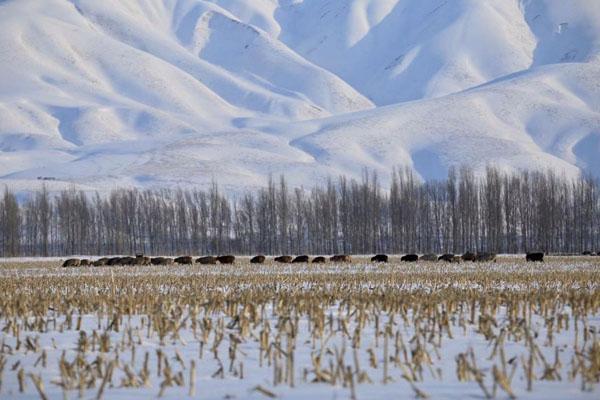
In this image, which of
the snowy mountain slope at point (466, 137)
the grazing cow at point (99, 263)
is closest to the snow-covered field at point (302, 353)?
the grazing cow at point (99, 263)

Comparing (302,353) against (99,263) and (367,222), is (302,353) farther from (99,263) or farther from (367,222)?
(367,222)

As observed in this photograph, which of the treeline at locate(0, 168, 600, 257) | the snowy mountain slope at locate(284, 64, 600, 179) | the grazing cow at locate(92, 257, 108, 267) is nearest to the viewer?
the grazing cow at locate(92, 257, 108, 267)

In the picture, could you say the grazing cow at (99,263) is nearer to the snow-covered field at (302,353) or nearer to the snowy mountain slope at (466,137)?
the snow-covered field at (302,353)

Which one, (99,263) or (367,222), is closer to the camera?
(99,263)

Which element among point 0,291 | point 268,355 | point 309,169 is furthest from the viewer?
point 309,169

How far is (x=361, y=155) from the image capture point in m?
173

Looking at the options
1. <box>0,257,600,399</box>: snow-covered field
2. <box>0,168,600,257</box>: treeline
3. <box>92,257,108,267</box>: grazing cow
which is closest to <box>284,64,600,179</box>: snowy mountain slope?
<box>0,168,600,257</box>: treeline

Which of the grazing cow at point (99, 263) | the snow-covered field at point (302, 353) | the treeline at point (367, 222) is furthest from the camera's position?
the treeline at point (367, 222)

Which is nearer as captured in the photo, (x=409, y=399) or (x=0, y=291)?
(x=409, y=399)

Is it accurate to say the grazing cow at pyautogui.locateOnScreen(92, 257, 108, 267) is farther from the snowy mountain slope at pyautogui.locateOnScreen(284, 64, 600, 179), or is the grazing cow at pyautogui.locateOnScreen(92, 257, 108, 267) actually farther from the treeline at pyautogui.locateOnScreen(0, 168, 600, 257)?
the snowy mountain slope at pyautogui.locateOnScreen(284, 64, 600, 179)

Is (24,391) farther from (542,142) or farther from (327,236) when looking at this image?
(542,142)

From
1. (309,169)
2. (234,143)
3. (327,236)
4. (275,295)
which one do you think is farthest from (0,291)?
(234,143)

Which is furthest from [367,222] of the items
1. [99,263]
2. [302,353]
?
[302,353]

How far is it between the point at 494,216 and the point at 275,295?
3116 inches
